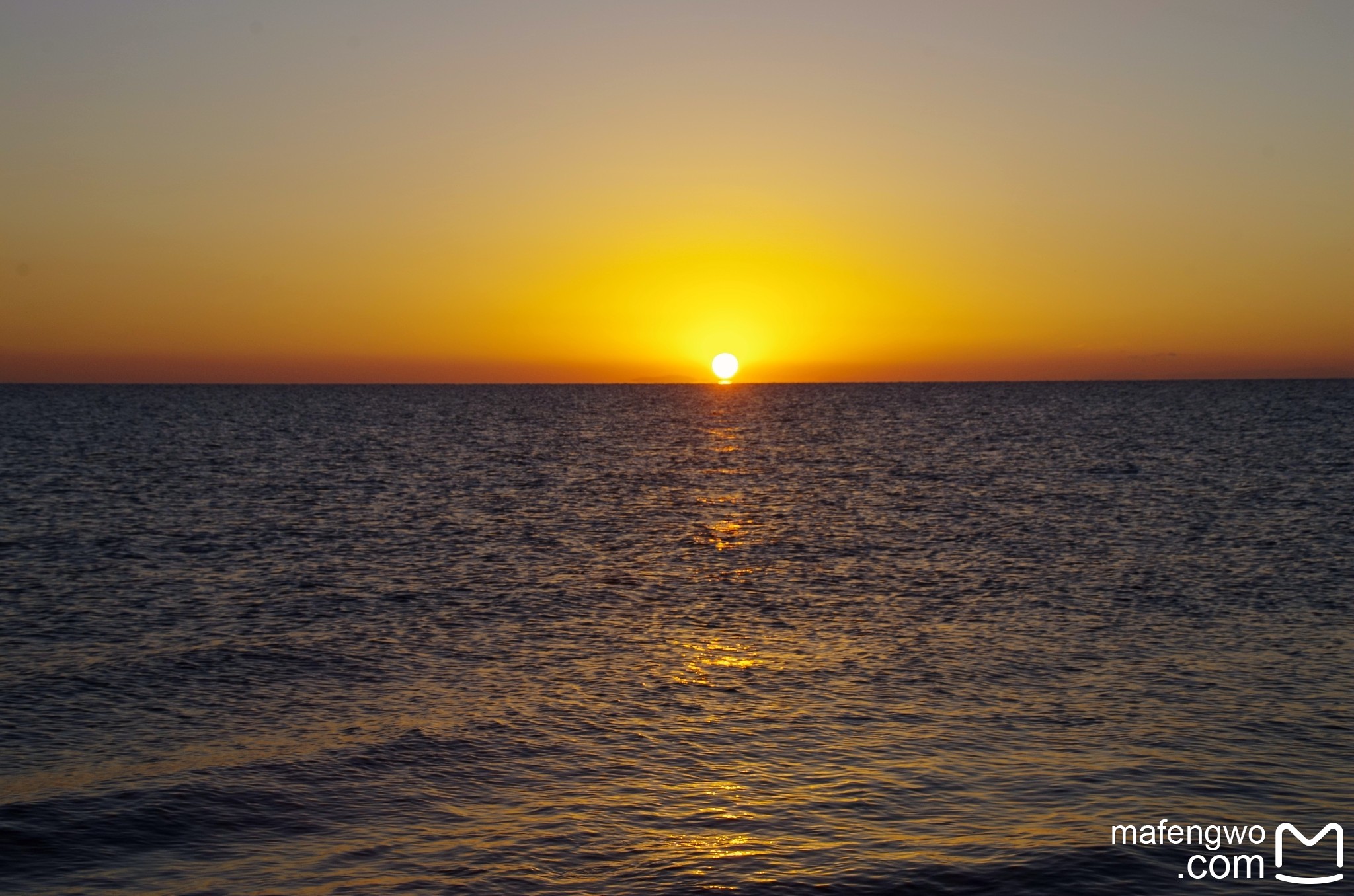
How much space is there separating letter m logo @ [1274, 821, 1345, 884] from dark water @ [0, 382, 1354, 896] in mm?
145

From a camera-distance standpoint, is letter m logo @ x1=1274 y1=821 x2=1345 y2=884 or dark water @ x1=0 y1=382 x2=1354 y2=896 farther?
dark water @ x1=0 y1=382 x2=1354 y2=896

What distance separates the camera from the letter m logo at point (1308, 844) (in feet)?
44.2

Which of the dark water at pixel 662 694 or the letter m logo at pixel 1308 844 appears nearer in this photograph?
the letter m logo at pixel 1308 844

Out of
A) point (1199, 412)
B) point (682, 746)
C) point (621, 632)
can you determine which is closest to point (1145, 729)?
point (682, 746)

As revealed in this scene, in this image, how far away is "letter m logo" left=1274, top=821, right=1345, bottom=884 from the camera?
44.2 feet

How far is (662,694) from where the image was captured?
2134cm

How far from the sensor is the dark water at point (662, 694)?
14.2 meters

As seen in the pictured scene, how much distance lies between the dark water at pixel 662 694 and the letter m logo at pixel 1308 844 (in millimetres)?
145

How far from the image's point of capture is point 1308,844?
14.4m

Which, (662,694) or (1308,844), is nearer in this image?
(1308,844)

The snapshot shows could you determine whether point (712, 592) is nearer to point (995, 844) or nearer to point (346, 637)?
point (346, 637)

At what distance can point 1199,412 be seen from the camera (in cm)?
15125

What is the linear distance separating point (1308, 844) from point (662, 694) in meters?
10.8

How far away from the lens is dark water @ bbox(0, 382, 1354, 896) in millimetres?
14227
